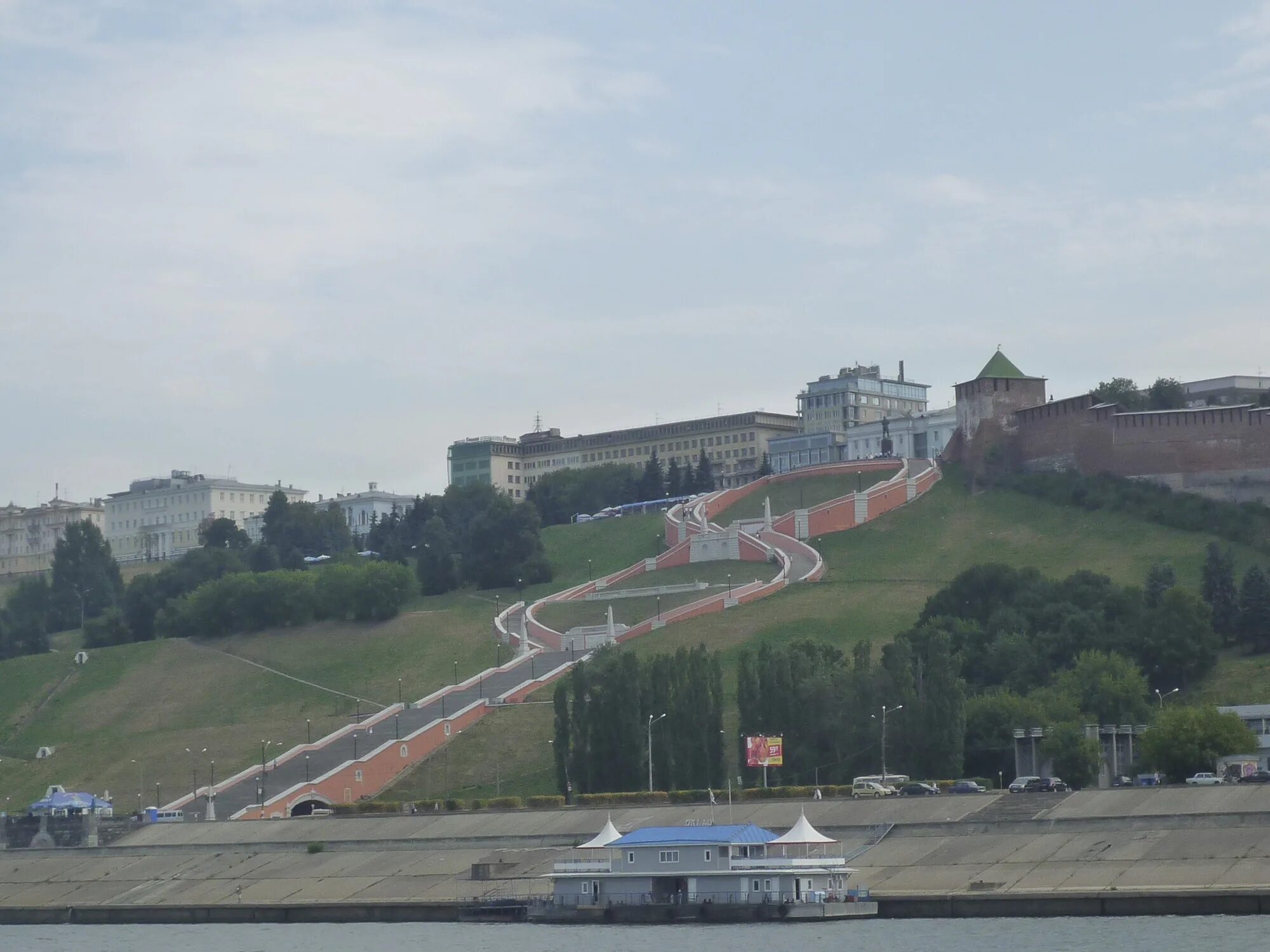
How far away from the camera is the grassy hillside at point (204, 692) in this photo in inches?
3430

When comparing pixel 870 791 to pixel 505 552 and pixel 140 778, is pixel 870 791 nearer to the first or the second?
pixel 140 778

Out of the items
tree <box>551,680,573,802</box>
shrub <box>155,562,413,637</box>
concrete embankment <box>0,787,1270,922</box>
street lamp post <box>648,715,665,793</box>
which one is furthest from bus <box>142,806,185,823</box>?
shrub <box>155,562,413,637</box>

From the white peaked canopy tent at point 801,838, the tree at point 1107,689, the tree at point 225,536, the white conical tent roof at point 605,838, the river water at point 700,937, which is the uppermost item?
the tree at point 225,536

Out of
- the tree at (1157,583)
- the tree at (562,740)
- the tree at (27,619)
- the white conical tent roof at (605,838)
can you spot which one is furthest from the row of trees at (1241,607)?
the tree at (27,619)

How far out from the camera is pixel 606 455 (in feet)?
592

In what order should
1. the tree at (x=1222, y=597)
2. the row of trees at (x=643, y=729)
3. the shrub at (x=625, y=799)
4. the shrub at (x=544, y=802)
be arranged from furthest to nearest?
the tree at (x=1222, y=597) < the row of trees at (x=643, y=729) < the shrub at (x=544, y=802) < the shrub at (x=625, y=799)

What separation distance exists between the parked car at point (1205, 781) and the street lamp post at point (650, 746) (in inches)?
656

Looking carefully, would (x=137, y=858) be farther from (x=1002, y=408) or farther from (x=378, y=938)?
(x=1002, y=408)

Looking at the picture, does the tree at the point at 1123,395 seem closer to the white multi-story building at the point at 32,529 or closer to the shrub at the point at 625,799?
the shrub at the point at 625,799

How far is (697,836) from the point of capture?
52219 mm

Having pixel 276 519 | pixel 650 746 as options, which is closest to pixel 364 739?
pixel 650 746

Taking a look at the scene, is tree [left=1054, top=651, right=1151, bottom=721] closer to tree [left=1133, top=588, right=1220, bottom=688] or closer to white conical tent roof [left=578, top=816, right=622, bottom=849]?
tree [left=1133, top=588, right=1220, bottom=688]

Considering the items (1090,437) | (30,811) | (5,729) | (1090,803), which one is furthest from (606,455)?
(1090,803)

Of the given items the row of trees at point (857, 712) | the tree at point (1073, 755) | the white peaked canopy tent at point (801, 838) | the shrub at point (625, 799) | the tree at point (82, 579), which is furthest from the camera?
the tree at point (82, 579)
